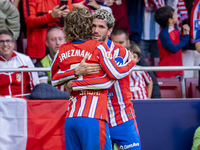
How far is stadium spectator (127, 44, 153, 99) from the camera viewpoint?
540cm

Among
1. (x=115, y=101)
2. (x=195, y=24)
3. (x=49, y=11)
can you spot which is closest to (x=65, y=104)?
(x=115, y=101)

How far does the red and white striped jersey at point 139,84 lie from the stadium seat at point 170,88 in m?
0.67

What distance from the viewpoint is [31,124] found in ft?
15.9

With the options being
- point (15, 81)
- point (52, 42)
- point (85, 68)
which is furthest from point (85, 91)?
point (52, 42)

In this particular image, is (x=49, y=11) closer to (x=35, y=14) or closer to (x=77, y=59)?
(x=35, y=14)

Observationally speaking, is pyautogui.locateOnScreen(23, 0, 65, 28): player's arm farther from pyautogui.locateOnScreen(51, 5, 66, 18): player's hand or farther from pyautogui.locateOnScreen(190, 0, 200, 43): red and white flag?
pyautogui.locateOnScreen(190, 0, 200, 43): red and white flag

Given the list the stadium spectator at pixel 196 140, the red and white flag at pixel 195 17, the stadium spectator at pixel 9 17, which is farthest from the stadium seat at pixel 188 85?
the stadium spectator at pixel 9 17

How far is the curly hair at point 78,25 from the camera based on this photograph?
11.5ft

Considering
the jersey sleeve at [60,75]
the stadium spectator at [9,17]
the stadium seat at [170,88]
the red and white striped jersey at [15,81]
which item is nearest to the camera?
the jersey sleeve at [60,75]

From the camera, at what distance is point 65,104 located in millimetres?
4898

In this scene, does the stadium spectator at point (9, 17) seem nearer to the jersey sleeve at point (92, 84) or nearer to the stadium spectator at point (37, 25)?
the stadium spectator at point (37, 25)

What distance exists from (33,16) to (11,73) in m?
1.45

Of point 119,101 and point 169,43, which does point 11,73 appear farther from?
point 169,43

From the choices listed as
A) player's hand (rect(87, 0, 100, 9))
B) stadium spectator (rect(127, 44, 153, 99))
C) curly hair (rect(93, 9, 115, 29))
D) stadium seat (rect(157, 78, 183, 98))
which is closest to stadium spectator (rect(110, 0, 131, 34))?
player's hand (rect(87, 0, 100, 9))
